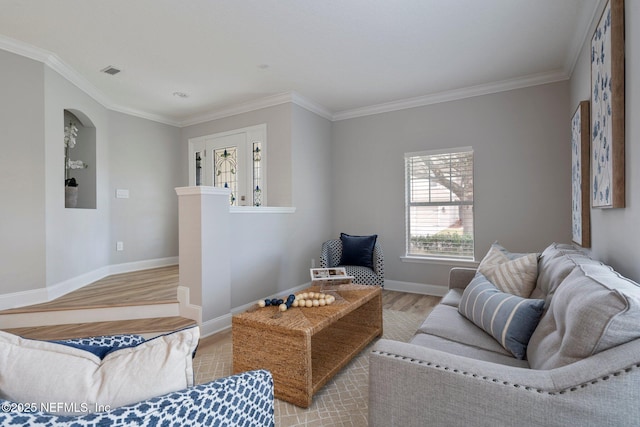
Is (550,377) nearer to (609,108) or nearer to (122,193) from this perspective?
(609,108)

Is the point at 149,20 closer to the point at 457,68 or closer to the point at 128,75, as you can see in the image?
the point at 128,75

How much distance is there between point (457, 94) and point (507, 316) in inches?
129

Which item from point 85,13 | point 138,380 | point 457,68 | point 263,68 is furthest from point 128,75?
point 138,380

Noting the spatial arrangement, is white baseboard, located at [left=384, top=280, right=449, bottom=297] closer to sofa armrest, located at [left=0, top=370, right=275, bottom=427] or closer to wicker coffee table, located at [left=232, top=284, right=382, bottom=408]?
wicker coffee table, located at [left=232, top=284, right=382, bottom=408]

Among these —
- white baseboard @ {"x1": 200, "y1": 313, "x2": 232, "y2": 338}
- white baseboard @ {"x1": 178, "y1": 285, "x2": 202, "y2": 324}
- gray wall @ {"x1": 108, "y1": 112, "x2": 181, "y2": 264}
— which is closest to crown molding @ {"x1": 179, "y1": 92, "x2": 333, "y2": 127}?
gray wall @ {"x1": 108, "y1": 112, "x2": 181, "y2": 264}

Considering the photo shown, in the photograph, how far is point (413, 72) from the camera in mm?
3570

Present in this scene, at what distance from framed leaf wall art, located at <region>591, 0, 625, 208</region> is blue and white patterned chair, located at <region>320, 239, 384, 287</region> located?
2240 millimetres

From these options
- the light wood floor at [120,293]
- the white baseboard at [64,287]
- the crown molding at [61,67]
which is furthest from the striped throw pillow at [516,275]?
the crown molding at [61,67]

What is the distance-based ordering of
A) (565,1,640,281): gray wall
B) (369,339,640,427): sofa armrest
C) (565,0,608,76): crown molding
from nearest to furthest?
(369,339,640,427): sofa armrest
(565,1,640,281): gray wall
(565,0,608,76): crown molding

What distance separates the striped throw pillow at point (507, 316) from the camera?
1526mm

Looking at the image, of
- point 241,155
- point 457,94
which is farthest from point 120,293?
point 457,94

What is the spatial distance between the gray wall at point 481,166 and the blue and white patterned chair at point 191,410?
380 centimetres

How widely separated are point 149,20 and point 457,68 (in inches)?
118

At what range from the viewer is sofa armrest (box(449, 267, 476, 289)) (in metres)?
2.77
